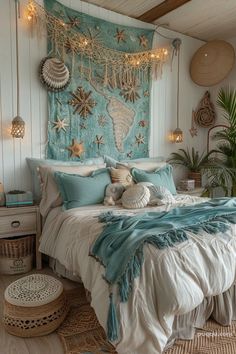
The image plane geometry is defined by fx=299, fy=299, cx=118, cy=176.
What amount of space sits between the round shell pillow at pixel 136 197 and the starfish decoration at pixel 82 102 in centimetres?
114

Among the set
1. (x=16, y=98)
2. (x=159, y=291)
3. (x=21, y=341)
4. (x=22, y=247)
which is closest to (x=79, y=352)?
(x=21, y=341)

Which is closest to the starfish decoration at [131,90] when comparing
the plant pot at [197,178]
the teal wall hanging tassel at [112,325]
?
the plant pot at [197,178]

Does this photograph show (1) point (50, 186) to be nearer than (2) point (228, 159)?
Yes

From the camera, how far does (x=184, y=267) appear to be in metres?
1.67

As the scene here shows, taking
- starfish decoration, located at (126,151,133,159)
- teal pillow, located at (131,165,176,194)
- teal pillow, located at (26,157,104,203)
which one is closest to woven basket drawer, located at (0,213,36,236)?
teal pillow, located at (26,157,104,203)

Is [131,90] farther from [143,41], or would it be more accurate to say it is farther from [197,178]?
[197,178]

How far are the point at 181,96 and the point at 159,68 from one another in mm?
558

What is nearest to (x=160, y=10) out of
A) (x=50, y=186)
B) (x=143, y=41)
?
(x=143, y=41)

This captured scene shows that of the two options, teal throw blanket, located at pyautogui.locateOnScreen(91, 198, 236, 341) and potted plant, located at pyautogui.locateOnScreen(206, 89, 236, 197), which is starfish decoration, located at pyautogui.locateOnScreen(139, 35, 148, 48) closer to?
potted plant, located at pyautogui.locateOnScreen(206, 89, 236, 197)

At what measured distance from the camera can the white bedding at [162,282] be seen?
5.09ft

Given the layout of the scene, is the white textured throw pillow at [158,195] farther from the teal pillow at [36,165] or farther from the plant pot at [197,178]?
the plant pot at [197,178]

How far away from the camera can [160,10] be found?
3.47 meters

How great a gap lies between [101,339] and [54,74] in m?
2.51

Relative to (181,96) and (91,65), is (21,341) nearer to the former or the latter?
(91,65)
